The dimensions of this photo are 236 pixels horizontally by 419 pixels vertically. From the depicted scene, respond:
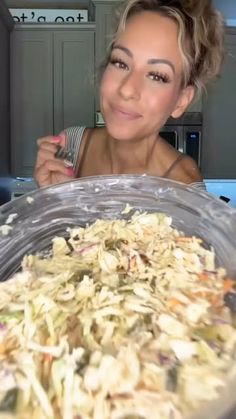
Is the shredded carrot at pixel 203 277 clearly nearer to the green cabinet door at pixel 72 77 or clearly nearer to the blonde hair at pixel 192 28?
the blonde hair at pixel 192 28

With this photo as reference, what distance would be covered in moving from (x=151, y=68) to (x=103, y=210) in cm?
30

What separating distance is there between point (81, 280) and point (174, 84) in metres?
0.50

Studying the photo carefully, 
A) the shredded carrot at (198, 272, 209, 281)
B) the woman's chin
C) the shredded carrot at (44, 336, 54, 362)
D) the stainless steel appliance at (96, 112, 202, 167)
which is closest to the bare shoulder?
the woman's chin

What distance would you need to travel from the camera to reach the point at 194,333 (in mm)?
459

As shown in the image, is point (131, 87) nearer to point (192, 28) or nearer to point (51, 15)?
point (192, 28)

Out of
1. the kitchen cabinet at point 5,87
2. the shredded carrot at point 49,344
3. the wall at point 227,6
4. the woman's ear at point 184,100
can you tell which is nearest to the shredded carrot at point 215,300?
the shredded carrot at point 49,344

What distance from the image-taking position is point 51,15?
13.4 feet

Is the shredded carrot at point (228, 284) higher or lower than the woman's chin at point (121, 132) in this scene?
lower

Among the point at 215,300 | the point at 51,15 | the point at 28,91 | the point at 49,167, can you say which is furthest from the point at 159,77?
the point at 51,15

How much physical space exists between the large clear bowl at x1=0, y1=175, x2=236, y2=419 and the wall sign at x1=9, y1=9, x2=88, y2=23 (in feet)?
11.9

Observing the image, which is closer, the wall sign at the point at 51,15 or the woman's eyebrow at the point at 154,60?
the woman's eyebrow at the point at 154,60

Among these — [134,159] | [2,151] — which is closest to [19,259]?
[134,159]

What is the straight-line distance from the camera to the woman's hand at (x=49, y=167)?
0.90 metres

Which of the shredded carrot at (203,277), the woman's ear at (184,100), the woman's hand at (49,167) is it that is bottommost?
the shredded carrot at (203,277)
